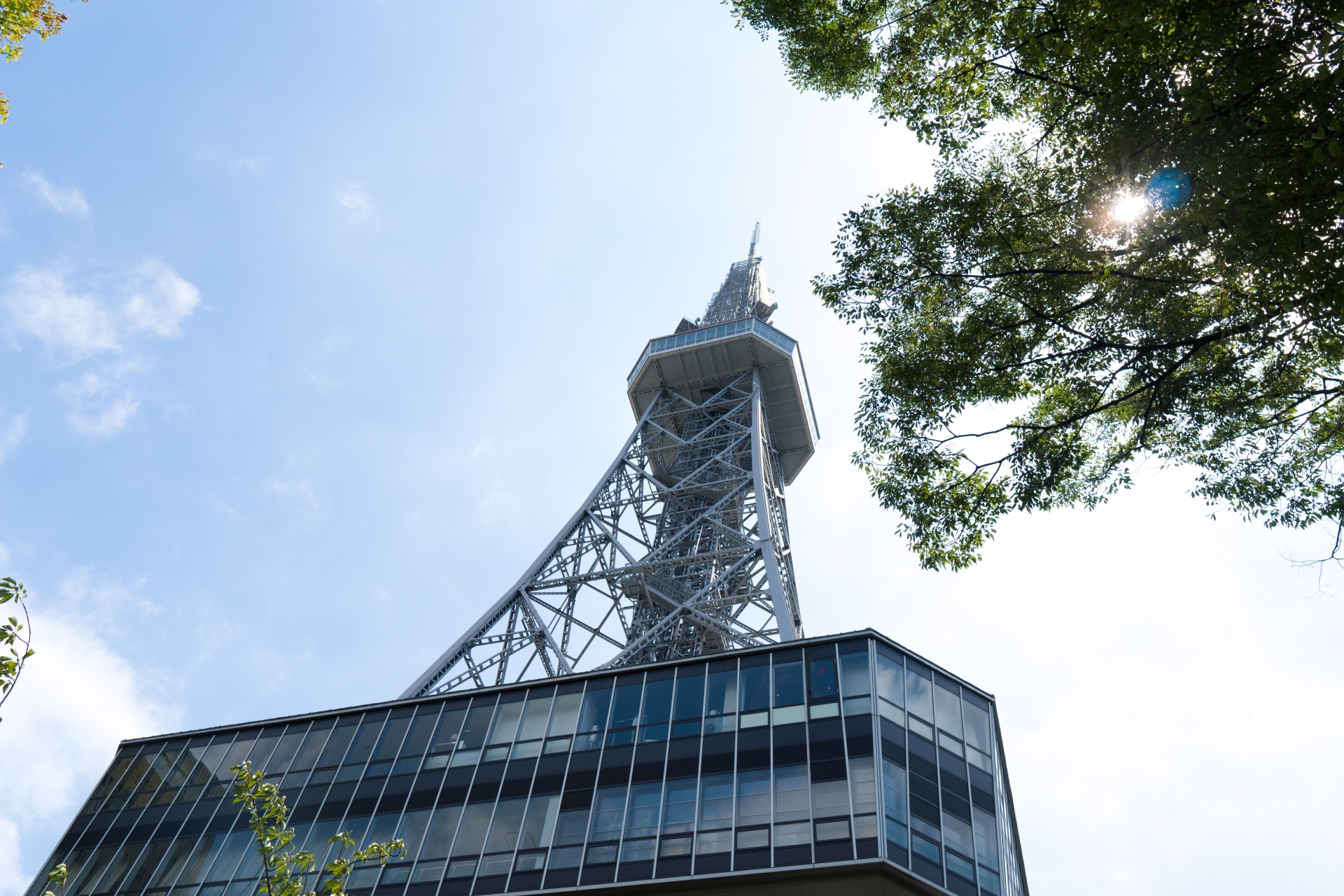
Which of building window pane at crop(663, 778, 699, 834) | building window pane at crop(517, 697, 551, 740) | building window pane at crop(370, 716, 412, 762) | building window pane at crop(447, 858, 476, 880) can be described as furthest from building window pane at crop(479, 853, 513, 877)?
building window pane at crop(370, 716, 412, 762)

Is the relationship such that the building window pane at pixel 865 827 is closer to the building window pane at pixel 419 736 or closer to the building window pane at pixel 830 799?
the building window pane at pixel 830 799

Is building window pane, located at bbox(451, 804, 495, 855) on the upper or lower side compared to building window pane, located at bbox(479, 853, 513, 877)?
upper

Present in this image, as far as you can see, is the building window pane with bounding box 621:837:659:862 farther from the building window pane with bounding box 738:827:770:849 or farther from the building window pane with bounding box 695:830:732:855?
the building window pane with bounding box 738:827:770:849

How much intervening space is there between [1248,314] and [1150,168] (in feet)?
9.88

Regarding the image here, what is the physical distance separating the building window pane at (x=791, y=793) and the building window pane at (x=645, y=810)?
8.47ft

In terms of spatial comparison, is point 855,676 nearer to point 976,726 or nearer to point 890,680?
point 890,680

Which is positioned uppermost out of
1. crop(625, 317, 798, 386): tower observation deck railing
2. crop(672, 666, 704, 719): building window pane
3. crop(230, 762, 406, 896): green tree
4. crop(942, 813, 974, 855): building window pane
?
crop(625, 317, 798, 386): tower observation deck railing

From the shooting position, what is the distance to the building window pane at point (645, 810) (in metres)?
20.5

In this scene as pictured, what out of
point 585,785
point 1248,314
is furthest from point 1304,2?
point 585,785

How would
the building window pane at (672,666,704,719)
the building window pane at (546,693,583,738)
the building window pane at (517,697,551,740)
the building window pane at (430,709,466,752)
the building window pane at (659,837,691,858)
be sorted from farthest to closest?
the building window pane at (430,709,466,752) → the building window pane at (517,697,551,740) → the building window pane at (546,693,583,738) → the building window pane at (672,666,704,719) → the building window pane at (659,837,691,858)

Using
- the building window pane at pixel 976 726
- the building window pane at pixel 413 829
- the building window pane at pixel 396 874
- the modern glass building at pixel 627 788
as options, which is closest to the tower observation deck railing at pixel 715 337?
the modern glass building at pixel 627 788

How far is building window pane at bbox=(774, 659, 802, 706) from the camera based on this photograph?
72.4ft

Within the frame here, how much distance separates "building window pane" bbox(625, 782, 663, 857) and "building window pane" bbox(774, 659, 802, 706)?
11.0ft

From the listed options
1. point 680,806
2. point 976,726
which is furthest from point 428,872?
point 976,726
